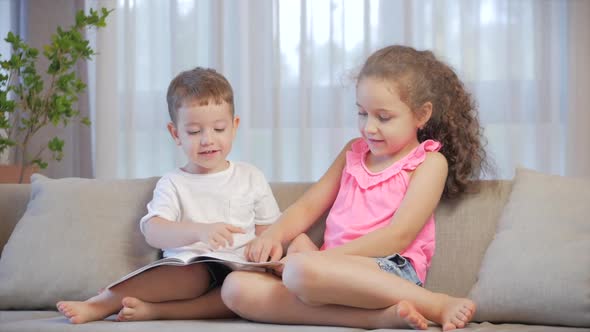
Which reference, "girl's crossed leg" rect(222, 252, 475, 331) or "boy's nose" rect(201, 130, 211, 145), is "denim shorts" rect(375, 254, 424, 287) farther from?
"boy's nose" rect(201, 130, 211, 145)

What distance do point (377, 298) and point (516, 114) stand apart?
2.19m

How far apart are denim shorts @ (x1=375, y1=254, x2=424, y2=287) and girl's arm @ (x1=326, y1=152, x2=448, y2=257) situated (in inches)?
0.7

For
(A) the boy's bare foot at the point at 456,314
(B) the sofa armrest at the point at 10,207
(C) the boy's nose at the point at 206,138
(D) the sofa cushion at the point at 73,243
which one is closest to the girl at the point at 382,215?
(A) the boy's bare foot at the point at 456,314

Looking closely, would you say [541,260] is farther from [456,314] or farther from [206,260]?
[206,260]

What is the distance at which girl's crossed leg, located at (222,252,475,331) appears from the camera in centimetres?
162

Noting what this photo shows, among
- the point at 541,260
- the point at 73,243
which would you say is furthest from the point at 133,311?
the point at 541,260

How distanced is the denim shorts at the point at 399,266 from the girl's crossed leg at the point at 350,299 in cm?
9

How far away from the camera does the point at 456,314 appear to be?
1618 millimetres

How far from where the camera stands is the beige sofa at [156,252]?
5.61 ft

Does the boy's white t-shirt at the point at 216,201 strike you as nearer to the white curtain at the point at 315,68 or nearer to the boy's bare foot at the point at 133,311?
the boy's bare foot at the point at 133,311

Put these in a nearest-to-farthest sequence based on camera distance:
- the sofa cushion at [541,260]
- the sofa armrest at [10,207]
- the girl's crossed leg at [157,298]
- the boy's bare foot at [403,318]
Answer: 1. the boy's bare foot at [403,318]
2. the sofa cushion at [541,260]
3. the girl's crossed leg at [157,298]
4. the sofa armrest at [10,207]

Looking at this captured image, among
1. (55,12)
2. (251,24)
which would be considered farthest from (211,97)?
(55,12)

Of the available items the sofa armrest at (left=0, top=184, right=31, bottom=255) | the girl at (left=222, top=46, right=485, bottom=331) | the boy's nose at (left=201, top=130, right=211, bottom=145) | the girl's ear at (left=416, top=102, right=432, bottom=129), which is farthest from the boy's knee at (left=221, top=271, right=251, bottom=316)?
the sofa armrest at (left=0, top=184, right=31, bottom=255)

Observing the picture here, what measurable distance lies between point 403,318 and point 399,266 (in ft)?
0.94
